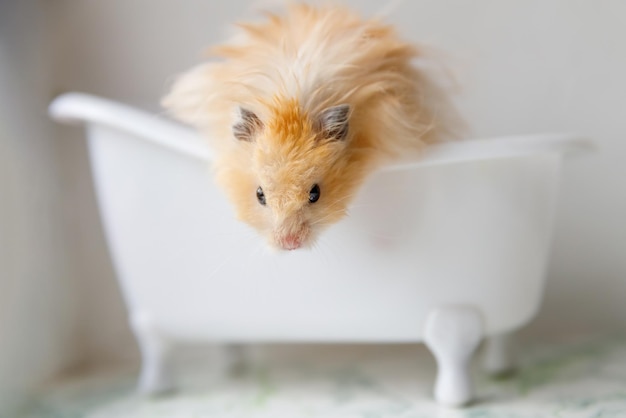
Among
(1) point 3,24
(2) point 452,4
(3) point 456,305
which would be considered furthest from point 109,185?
(2) point 452,4

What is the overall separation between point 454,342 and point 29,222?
80 cm

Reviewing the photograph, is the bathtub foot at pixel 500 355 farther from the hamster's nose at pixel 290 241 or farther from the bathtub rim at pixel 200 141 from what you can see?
the hamster's nose at pixel 290 241

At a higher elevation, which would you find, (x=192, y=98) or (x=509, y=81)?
(x=509, y=81)

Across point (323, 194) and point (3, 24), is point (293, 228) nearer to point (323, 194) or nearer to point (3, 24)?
point (323, 194)

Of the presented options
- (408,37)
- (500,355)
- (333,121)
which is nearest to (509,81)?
(408,37)

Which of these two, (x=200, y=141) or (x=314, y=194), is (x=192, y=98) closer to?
(x=200, y=141)

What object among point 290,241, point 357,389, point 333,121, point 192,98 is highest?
point 192,98

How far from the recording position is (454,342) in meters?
1.03

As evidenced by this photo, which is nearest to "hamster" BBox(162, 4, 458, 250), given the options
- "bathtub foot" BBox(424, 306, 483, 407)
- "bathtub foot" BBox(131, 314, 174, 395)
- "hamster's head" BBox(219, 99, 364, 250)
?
"hamster's head" BBox(219, 99, 364, 250)

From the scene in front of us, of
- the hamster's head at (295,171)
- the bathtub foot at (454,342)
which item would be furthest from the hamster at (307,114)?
the bathtub foot at (454,342)

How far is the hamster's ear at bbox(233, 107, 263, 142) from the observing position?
2.87ft

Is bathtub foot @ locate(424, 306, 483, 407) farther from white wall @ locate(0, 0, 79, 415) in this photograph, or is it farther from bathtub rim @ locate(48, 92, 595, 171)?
white wall @ locate(0, 0, 79, 415)

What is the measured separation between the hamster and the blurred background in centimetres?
40

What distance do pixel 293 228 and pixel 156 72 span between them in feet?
2.45
